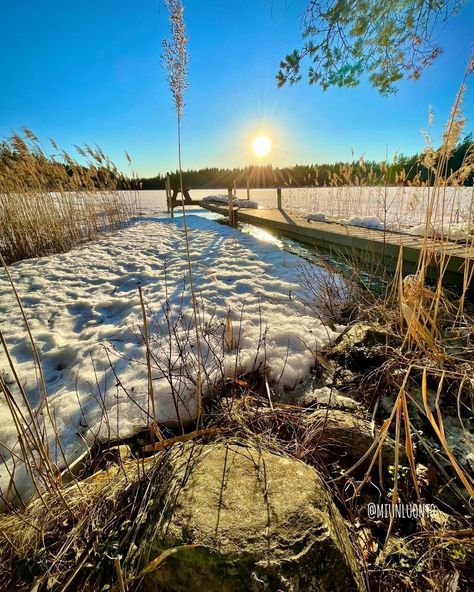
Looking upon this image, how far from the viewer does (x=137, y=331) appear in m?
2.38

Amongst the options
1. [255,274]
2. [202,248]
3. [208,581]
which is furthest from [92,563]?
[202,248]

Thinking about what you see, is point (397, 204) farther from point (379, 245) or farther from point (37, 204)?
point (37, 204)

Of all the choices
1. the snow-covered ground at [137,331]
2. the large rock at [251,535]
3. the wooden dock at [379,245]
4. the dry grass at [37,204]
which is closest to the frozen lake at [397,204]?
the wooden dock at [379,245]

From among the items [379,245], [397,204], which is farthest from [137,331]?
[397,204]

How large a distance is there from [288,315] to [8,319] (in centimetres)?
269

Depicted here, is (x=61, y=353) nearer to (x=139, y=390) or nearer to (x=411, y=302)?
(x=139, y=390)

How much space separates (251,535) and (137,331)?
1.95 m

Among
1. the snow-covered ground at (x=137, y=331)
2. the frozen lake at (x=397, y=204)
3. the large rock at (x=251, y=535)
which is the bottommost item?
the snow-covered ground at (x=137, y=331)

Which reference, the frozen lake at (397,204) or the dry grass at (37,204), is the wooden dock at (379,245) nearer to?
the frozen lake at (397,204)

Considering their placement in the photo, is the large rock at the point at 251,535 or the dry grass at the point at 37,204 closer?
the large rock at the point at 251,535

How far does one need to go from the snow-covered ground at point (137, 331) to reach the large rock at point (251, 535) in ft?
1.41

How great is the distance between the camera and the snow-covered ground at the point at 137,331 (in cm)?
156

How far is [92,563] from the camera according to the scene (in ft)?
2.46

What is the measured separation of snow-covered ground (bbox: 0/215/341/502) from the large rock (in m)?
0.43
